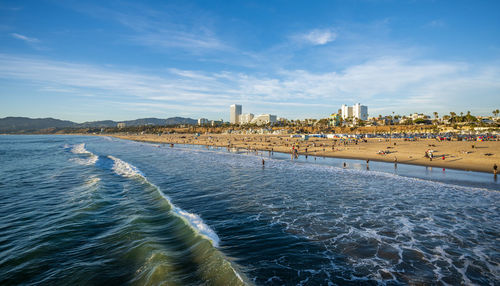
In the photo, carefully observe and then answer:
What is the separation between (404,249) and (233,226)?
23.7 ft

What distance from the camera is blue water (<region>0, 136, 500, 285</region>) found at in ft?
25.2

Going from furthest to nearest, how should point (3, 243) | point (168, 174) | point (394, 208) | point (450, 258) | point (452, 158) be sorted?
1. point (452, 158)
2. point (168, 174)
3. point (394, 208)
4. point (3, 243)
5. point (450, 258)

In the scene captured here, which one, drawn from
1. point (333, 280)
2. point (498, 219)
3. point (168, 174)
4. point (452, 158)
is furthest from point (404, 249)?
point (452, 158)

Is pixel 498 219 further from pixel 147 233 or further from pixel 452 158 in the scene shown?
pixel 452 158

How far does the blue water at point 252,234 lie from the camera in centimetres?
768

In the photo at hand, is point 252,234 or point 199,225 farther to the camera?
point 199,225

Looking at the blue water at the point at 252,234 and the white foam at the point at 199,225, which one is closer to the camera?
the blue water at the point at 252,234

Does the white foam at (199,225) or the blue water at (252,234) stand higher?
the white foam at (199,225)

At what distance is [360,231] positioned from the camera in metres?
10.9

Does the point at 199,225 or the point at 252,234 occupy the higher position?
the point at 199,225

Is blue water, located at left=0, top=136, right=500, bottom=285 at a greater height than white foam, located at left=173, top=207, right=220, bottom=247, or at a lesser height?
lesser

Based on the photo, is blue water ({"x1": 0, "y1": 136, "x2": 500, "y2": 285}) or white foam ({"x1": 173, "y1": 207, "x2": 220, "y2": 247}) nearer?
blue water ({"x1": 0, "y1": 136, "x2": 500, "y2": 285})

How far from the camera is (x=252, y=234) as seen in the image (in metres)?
10.6

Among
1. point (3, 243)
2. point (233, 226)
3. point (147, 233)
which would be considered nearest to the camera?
point (3, 243)
